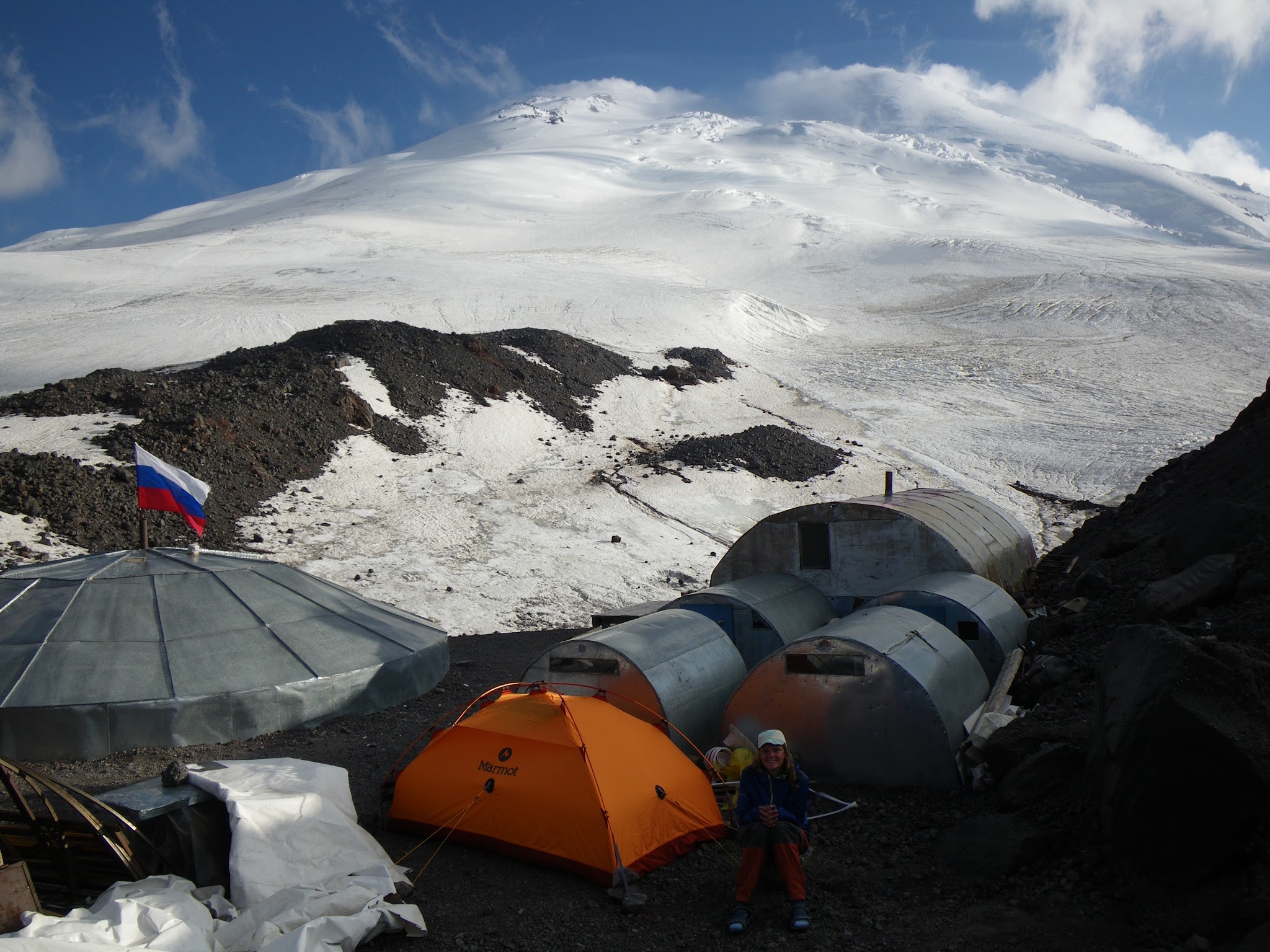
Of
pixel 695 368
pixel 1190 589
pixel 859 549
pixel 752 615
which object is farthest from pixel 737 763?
pixel 695 368

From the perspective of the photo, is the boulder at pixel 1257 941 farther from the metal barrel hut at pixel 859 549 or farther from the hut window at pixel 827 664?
the metal barrel hut at pixel 859 549

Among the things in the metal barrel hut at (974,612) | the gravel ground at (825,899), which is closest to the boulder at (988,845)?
the gravel ground at (825,899)

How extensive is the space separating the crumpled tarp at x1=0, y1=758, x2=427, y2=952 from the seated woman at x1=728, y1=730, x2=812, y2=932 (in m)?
2.24

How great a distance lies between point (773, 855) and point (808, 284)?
58.5 metres

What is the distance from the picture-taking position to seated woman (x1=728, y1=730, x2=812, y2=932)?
261 inches

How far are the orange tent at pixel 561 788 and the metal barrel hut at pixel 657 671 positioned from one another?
0.91 metres

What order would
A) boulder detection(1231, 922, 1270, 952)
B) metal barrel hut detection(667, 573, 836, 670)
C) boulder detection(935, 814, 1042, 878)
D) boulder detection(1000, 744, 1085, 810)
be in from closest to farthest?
1. boulder detection(1231, 922, 1270, 952)
2. boulder detection(935, 814, 1042, 878)
3. boulder detection(1000, 744, 1085, 810)
4. metal barrel hut detection(667, 573, 836, 670)

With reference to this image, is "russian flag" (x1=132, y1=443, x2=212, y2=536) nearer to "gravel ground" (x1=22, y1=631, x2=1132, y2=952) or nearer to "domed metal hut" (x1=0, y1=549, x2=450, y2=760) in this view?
"domed metal hut" (x1=0, y1=549, x2=450, y2=760)

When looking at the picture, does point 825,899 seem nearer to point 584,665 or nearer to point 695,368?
point 584,665

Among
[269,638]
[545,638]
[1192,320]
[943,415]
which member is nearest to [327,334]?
[545,638]

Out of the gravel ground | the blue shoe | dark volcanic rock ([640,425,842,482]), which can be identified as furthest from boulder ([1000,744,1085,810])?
dark volcanic rock ([640,425,842,482])

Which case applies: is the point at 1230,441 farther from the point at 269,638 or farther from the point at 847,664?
the point at 269,638

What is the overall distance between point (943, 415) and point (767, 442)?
10220 mm

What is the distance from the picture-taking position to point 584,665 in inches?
408
